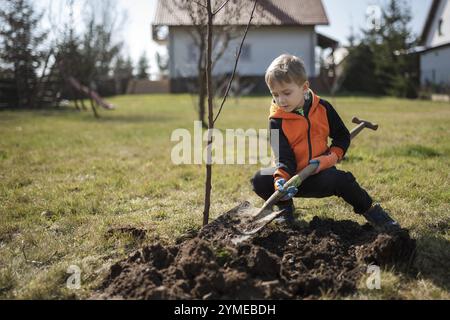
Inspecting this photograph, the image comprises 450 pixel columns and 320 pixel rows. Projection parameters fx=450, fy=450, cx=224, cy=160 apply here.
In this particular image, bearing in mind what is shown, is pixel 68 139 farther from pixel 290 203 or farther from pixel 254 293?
pixel 254 293

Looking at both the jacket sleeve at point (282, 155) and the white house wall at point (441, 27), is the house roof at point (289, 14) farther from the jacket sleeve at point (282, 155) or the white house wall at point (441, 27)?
the jacket sleeve at point (282, 155)

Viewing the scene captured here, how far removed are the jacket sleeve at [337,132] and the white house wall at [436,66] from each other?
22560 mm

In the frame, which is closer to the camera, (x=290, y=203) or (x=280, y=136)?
(x=280, y=136)

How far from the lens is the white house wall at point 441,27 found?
1070 inches

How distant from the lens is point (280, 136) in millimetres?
3170

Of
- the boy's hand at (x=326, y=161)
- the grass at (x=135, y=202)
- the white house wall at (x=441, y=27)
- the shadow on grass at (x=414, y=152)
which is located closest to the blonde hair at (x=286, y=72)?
the boy's hand at (x=326, y=161)

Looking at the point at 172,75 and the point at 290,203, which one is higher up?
the point at 172,75

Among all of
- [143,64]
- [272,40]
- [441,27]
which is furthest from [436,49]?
[143,64]

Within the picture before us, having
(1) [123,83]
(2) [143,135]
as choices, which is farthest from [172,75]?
(2) [143,135]

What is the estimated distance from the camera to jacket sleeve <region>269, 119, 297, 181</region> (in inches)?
120

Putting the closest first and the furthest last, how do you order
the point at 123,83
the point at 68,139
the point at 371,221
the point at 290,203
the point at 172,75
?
the point at 371,221 → the point at 290,203 → the point at 68,139 → the point at 172,75 → the point at 123,83

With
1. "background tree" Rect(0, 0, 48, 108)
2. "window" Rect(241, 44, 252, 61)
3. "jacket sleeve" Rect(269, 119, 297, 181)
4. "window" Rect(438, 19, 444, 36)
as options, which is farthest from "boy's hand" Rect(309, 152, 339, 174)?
"window" Rect(438, 19, 444, 36)
